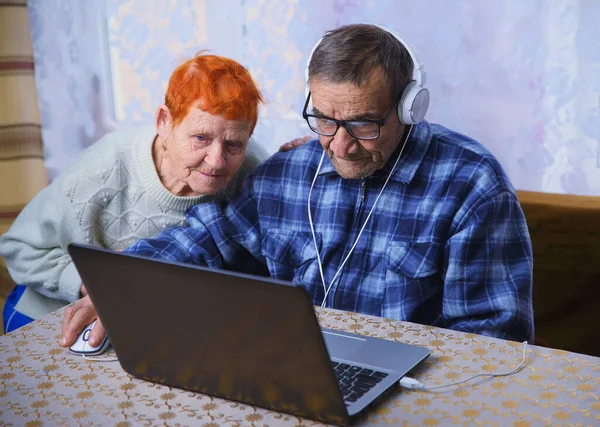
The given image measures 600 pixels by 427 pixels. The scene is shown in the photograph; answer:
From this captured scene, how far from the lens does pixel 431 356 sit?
3.62 ft

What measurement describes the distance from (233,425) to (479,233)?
0.73 m

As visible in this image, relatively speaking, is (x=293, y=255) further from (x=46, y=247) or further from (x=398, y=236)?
(x=46, y=247)

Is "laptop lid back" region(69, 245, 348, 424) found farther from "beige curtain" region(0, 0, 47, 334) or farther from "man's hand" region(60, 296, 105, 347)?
"beige curtain" region(0, 0, 47, 334)

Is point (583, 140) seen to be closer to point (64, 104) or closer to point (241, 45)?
point (241, 45)

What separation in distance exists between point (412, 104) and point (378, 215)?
0.88 ft

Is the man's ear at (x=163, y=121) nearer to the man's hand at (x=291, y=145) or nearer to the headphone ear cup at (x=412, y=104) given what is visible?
the man's hand at (x=291, y=145)

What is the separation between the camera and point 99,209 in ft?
5.91

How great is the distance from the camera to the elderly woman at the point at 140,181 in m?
1.59

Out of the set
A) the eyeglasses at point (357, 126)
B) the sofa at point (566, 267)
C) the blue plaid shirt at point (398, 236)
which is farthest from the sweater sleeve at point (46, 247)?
the sofa at point (566, 267)

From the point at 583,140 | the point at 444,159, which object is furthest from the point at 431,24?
the point at 444,159

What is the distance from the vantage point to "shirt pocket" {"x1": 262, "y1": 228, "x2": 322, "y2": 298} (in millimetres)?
1657

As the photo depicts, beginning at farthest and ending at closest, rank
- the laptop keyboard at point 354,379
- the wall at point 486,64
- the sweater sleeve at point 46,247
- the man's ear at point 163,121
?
the wall at point 486,64
the sweater sleeve at point 46,247
the man's ear at point 163,121
the laptop keyboard at point 354,379

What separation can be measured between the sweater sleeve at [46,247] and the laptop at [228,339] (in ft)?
2.63

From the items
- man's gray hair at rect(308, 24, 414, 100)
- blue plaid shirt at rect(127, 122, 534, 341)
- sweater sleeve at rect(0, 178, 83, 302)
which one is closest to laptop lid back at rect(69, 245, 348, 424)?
blue plaid shirt at rect(127, 122, 534, 341)
